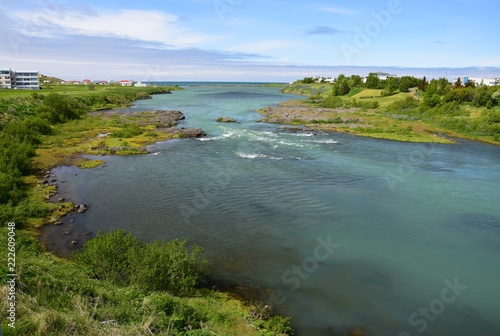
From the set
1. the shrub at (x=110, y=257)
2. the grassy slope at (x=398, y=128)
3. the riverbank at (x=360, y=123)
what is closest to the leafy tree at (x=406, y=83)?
the grassy slope at (x=398, y=128)

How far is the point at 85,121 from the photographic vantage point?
66438 millimetres

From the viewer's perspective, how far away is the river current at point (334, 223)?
16734mm

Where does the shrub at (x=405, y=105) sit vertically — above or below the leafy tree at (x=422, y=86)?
below

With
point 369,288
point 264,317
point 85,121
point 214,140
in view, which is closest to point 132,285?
point 264,317

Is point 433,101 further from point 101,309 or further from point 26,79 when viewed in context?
point 26,79

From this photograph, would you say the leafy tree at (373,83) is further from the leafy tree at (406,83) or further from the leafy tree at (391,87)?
the leafy tree at (406,83)

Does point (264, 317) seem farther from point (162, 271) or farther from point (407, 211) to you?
point (407, 211)

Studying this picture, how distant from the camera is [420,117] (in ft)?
247

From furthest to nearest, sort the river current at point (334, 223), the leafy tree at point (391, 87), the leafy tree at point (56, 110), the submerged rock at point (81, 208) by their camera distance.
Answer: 1. the leafy tree at point (391, 87)
2. the leafy tree at point (56, 110)
3. the submerged rock at point (81, 208)
4. the river current at point (334, 223)
